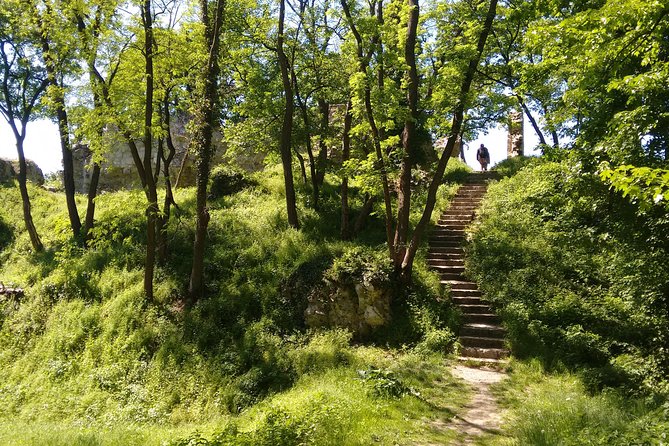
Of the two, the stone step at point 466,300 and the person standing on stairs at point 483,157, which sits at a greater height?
the person standing on stairs at point 483,157

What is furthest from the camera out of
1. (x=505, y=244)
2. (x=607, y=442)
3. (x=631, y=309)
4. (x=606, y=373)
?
(x=505, y=244)

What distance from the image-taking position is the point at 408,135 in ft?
42.6

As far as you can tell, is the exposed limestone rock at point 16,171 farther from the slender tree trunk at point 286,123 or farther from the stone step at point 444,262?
the stone step at point 444,262

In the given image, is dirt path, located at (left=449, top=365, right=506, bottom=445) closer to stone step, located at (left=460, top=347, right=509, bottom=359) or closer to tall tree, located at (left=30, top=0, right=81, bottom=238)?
stone step, located at (left=460, top=347, right=509, bottom=359)

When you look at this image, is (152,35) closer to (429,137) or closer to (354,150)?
(354,150)

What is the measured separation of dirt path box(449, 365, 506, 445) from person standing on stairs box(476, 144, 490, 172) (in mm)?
17221

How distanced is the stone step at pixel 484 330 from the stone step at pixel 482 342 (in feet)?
0.58

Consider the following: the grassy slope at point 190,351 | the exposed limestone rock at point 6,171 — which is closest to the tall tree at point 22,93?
the grassy slope at point 190,351

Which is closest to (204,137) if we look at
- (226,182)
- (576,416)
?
(226,182)

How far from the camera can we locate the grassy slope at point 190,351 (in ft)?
26.5

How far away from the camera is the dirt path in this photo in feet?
22.9

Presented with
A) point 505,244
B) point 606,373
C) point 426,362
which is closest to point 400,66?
point 505,244

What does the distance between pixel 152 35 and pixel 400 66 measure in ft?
23.1

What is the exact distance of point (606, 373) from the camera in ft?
28.9
